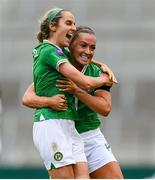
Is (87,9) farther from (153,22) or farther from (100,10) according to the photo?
(153,22)

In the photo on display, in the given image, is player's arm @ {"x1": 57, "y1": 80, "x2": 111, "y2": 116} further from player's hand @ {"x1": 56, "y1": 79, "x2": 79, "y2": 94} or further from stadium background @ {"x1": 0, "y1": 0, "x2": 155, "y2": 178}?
stadium background @ {"x1": 0, "y1": 0, "x2": 155, "y2": 178}

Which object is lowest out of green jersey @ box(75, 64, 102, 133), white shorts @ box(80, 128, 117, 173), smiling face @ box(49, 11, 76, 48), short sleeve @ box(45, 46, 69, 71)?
white shorts @ box(80, 128, 117, 173)

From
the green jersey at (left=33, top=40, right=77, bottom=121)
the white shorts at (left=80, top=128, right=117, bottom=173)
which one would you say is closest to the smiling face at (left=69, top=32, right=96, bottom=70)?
the green jersey at (left=33, top=40, right=77, bottom=121)

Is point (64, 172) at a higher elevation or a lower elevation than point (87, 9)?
lower

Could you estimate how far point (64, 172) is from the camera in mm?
5684

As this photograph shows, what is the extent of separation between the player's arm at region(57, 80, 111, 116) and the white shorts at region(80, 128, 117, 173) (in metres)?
0.32

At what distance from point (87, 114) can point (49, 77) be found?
47cm

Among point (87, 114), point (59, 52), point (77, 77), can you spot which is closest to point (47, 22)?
point (59, 52)

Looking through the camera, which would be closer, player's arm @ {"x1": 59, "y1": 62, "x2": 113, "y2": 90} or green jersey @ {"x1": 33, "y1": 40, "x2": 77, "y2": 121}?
player's arm @ {"x1": 59, "y1": 62, "x2": 113, "y2": 90}

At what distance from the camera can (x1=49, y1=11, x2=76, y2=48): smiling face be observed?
5.86 metres

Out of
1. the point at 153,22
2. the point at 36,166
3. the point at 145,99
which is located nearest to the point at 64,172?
the point at 36,166

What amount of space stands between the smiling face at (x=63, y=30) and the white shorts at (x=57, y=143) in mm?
579

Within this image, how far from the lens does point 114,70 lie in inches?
728

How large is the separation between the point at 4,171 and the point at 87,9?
231 inches
